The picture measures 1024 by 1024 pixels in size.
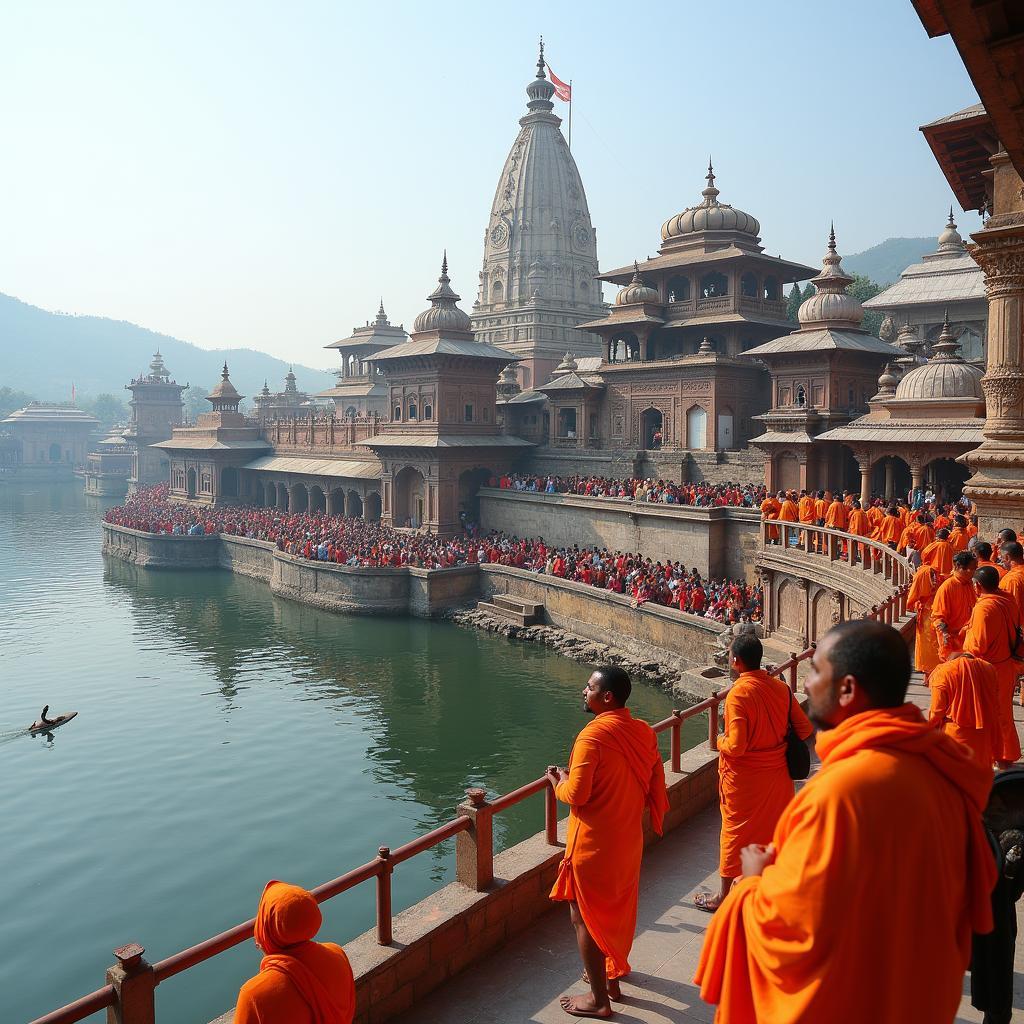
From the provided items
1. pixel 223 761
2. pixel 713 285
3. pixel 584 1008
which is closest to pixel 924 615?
pixel 584 1008

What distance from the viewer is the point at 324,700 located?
2336 centimetres

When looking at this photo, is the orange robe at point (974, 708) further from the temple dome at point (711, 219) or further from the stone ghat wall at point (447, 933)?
the temple dome at point (711, 219)

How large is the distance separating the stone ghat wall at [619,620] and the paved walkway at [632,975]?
1642cm

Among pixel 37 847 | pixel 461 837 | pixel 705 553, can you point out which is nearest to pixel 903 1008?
pixel 461 837

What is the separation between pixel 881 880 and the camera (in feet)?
7.74

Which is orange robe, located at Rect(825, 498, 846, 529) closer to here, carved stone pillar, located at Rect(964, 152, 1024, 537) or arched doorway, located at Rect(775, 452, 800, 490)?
carved stone pillar, located at Rect(964, 152, 1024, 537)

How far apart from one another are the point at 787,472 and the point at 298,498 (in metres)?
28.9

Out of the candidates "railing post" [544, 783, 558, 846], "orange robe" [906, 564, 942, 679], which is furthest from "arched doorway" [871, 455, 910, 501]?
"railing post" [544, 783, 558, 846]

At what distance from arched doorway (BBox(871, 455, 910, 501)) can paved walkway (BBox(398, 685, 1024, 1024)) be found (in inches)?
779

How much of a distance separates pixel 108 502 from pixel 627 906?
7925 centimetres

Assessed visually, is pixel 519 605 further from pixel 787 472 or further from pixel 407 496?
pixel 407 496

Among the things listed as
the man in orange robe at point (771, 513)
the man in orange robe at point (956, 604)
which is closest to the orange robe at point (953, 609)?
the man in orange robe at point (956, 604)

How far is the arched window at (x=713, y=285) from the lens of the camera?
36.7 meters

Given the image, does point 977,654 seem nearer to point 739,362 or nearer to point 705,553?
point 705,553
